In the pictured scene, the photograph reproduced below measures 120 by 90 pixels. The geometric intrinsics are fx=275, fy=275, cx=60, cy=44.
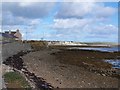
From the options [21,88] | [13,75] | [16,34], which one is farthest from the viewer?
[16,34]

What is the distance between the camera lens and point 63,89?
20062mm

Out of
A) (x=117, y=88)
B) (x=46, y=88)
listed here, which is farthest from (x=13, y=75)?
(x=117, y=88)

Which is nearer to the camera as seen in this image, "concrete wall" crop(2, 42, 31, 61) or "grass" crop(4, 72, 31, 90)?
"grass" crop(4, 72, 31, 90)

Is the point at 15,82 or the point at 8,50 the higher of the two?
the point at 15,82

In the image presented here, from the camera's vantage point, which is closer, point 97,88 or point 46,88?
point 46,88

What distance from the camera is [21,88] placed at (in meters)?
16.8

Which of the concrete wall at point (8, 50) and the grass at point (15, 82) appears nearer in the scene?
the grass at point (15, 82)

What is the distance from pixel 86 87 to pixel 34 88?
505 centimetres

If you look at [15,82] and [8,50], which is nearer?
[15,82]

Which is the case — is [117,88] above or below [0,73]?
below

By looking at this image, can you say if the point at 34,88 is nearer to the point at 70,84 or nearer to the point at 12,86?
the point at 12,86

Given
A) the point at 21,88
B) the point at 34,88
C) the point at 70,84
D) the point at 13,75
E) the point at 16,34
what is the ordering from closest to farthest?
the point at 21,88, the point at 34,88, the point at 13,75, the point at 70,84, the point at 16,34

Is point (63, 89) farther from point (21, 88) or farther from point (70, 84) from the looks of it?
point (21, 88)

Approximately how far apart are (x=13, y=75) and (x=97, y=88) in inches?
256
